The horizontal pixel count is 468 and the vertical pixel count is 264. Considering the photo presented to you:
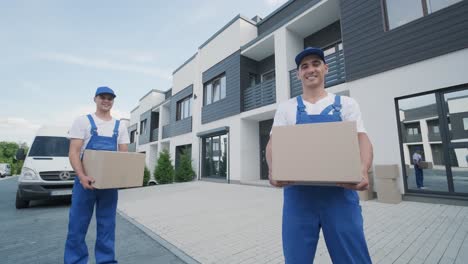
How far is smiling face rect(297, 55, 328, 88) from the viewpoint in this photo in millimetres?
1621

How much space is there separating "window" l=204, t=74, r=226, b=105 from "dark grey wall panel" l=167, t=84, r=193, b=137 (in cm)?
198

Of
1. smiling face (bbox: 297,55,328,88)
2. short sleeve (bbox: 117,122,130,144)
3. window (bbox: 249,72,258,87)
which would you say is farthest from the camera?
window (bbox: 249,72,258,87)

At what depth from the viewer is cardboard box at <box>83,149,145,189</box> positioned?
215 centimetres

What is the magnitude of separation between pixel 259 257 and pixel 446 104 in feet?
18.6

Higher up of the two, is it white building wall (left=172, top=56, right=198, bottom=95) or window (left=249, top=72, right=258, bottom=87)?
white building wall (left=172, top=56, right=198, bottom=95)

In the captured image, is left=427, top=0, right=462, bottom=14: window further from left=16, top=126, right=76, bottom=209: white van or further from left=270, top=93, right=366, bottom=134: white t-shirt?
left=16, top=126, right=76, bottom=209: white van

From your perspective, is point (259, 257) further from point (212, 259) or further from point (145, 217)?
point (145, 217)

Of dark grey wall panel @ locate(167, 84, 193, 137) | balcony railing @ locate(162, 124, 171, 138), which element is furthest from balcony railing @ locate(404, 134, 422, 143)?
balcony railing @ locate(162, 124, 171, 138)

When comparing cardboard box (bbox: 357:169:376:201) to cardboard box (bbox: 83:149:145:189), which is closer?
cardboard box (bbox: 83:149:145:189)

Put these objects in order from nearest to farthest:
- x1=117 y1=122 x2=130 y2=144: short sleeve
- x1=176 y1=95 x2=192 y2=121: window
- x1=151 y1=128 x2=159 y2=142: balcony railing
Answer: x1=117 y1=122 x2=130 y2=144: short sleeve, x1=176 y1=95 x2=192 y2=121: window, x1=151 y1=128 x2=159 y2=142: balcony railing

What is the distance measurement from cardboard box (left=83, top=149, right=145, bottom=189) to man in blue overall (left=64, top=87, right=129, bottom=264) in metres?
0.09

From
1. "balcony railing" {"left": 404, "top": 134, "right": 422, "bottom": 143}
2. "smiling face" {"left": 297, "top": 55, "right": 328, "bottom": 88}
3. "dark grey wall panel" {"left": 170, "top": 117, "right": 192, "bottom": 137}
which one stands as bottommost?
"balcony railing" {"left": 404, "top": 134, "right": 422, "bottom": 143}

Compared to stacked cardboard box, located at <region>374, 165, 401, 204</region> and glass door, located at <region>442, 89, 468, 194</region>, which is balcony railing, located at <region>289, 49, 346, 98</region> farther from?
stacked cardboard box, located at <region>374, 165, 401, 204</region>

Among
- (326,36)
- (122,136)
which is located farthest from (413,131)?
(122,136)
